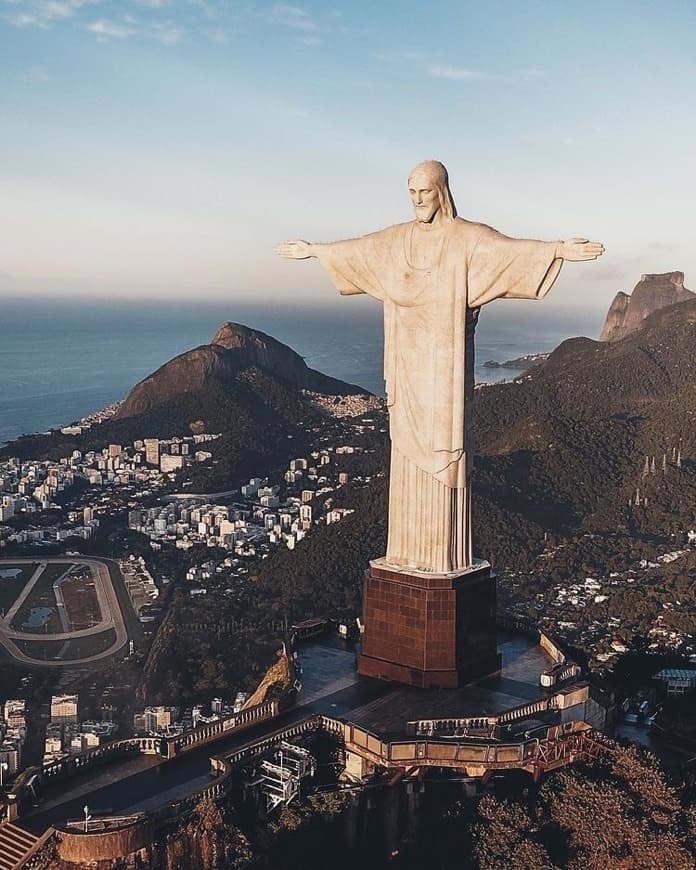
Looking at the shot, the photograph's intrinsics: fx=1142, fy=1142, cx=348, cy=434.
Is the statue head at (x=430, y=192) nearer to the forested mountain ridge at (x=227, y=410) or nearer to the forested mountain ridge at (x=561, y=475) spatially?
the forested mountain ridge at (x=561, y=475)

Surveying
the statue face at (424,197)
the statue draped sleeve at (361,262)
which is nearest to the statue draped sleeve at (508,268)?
the statue face at (424,197)

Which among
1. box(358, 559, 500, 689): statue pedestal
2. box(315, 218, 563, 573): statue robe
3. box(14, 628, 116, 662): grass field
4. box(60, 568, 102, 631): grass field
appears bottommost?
box(14, 628, 116, 662): grass field

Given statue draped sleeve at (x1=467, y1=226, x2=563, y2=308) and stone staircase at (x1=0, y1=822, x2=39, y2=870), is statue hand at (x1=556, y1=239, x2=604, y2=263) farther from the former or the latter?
stone staircase at (x1=0, y1=822, x2=39, y2=870)

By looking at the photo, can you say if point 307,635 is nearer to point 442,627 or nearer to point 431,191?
point 442,627

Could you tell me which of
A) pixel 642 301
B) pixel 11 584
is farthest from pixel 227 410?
pixel 642 301

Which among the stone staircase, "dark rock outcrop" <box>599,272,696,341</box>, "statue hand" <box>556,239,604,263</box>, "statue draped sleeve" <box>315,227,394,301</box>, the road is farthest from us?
"dark rock outcrop" <box>599,272,696,341</box>

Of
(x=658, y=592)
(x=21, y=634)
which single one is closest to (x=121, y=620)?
(x=21, y=634)

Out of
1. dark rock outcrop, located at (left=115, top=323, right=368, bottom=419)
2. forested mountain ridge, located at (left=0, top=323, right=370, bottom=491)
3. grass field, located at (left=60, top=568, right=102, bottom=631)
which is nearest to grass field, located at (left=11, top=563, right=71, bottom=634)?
grass field, located at (left=60, top=568, right=102, bottom=631)
